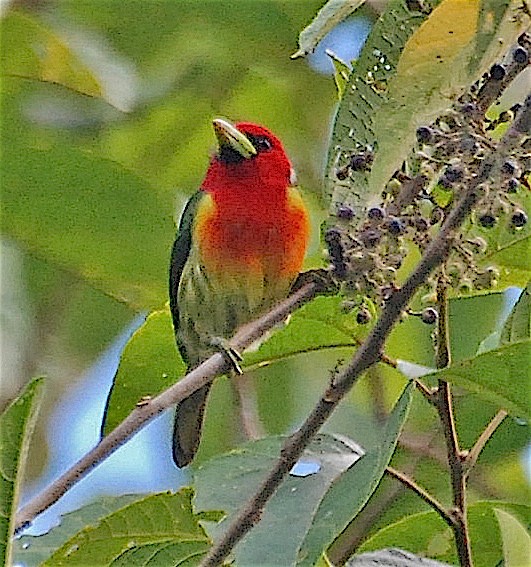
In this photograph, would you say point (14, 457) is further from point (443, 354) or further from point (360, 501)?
point (443, 354)

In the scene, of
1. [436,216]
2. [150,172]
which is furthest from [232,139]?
[436,216]

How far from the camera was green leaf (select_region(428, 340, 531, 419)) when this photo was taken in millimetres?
914

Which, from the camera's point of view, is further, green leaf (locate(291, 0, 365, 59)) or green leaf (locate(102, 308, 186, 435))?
green leaf (locate(102, 308, 186, 435))

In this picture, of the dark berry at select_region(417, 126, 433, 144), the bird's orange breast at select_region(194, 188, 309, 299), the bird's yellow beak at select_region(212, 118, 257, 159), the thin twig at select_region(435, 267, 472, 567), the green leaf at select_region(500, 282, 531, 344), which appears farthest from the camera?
the bird's orange breast at select_region(194, 188, 309, 299)

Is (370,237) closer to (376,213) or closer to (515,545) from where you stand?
(376,213)

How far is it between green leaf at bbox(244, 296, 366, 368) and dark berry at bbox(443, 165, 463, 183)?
354mm

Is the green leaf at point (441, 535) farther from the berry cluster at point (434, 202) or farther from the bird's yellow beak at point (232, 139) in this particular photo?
the bird's yellow beak at point (232, 139)

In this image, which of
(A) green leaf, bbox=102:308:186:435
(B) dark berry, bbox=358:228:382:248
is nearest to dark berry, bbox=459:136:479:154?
(B) dark berry, bbox=358:228:382:248

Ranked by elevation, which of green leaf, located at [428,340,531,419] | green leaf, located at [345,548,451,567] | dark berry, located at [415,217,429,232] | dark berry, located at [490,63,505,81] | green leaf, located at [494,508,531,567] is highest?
dark berry, located at [490,63,505,81]

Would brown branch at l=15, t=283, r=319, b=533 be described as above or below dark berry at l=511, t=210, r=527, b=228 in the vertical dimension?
below

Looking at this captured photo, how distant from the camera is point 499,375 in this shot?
3.09ft

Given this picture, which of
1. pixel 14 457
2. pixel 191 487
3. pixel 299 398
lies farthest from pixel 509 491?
pixel 14 457

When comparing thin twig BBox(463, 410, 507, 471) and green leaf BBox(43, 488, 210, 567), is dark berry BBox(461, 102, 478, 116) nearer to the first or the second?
thin twig BBox(463, 410, 507, 471)

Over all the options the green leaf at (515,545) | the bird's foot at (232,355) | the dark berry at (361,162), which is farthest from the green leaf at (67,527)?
the dark berry at (361,162)
